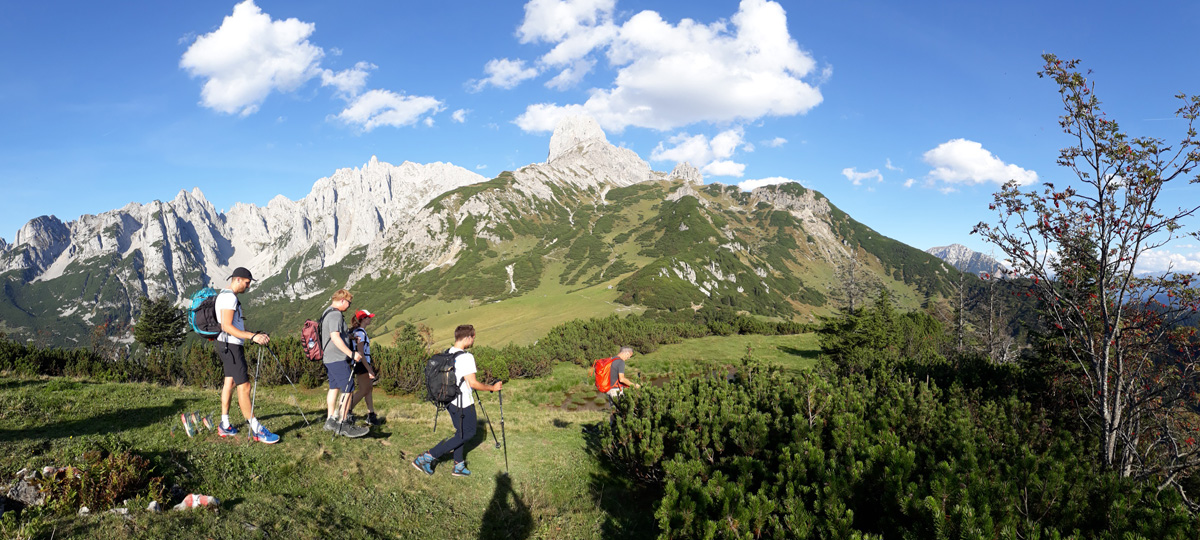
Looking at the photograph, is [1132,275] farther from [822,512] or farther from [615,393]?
[615,393]

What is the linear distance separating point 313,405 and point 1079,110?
51.9ft

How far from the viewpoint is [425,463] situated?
7.90 m

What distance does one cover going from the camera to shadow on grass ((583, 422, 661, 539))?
7367 millimetres

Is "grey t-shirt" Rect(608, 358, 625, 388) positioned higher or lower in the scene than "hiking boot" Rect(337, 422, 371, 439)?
higher

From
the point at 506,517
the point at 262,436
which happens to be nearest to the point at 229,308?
the point at 262,436

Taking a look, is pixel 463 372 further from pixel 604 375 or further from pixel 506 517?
pixel 604 375

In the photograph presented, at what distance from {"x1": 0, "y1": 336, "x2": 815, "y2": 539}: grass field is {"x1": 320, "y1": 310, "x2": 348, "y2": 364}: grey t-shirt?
1.39 meters

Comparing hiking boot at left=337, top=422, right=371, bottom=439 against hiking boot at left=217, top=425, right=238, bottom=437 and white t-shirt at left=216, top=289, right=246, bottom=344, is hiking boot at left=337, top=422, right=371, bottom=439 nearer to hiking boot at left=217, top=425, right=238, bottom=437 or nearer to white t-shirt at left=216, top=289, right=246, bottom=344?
hiking boot at left=217, top=425, right=238, bottom=437

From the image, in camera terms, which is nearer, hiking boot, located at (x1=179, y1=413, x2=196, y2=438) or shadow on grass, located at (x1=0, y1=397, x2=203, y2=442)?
shadow on grass, located at (x1=0, y1=397, x2=203, y2=442)

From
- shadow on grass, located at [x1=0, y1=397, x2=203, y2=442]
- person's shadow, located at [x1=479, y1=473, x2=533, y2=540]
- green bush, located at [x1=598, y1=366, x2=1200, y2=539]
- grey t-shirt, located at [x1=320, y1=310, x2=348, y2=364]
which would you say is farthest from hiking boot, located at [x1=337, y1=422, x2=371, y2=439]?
green bush, located at [x1=598, y1=366, x2=1200, y2=539]

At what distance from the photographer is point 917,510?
182 inches

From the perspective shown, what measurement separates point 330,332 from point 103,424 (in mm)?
3821

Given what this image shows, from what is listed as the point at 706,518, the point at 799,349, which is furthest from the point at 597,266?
the point at 706,518

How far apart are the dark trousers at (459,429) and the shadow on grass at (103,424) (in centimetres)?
489
